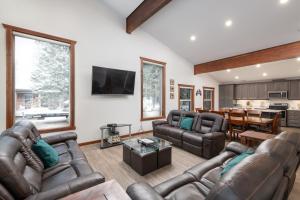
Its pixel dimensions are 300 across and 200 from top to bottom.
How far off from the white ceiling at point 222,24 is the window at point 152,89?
1.08m

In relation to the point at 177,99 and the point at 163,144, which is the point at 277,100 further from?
the point at 163,144

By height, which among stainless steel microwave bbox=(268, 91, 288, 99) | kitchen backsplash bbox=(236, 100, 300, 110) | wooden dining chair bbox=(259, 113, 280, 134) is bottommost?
wooden dining chair bbox=(259, 113, 280, 134)

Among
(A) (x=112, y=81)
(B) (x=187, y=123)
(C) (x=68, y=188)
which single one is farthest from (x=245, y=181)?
(A) (x=112, y=81)

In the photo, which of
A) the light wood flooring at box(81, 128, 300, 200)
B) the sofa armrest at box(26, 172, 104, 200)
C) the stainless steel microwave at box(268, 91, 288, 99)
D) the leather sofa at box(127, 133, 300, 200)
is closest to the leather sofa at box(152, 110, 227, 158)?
the light wood flooring at box(81, 128, 300, 200)

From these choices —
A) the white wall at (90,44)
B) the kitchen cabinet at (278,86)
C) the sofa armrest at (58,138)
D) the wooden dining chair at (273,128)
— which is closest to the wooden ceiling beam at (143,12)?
the white wall at (90,44)

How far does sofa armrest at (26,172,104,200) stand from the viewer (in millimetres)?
1170

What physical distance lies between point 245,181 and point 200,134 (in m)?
2.96

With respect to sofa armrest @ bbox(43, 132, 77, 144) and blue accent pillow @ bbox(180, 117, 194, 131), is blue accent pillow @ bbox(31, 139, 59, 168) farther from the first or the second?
blue accent pillow @ bbox(180, 117, 194, 131)

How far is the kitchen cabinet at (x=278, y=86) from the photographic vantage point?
6870mm

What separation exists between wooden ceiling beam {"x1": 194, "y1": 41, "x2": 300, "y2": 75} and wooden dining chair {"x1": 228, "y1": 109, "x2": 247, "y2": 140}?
1.94m

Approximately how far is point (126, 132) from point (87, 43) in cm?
293

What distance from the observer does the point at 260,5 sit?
3354mm

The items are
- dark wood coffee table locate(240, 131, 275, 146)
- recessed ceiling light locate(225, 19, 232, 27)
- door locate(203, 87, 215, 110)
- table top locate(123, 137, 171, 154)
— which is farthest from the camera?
door locate(203, 87, 215, 110)

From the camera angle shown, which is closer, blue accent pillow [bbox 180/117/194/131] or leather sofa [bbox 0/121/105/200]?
leather sofa [bbox 0/121/105/200]
